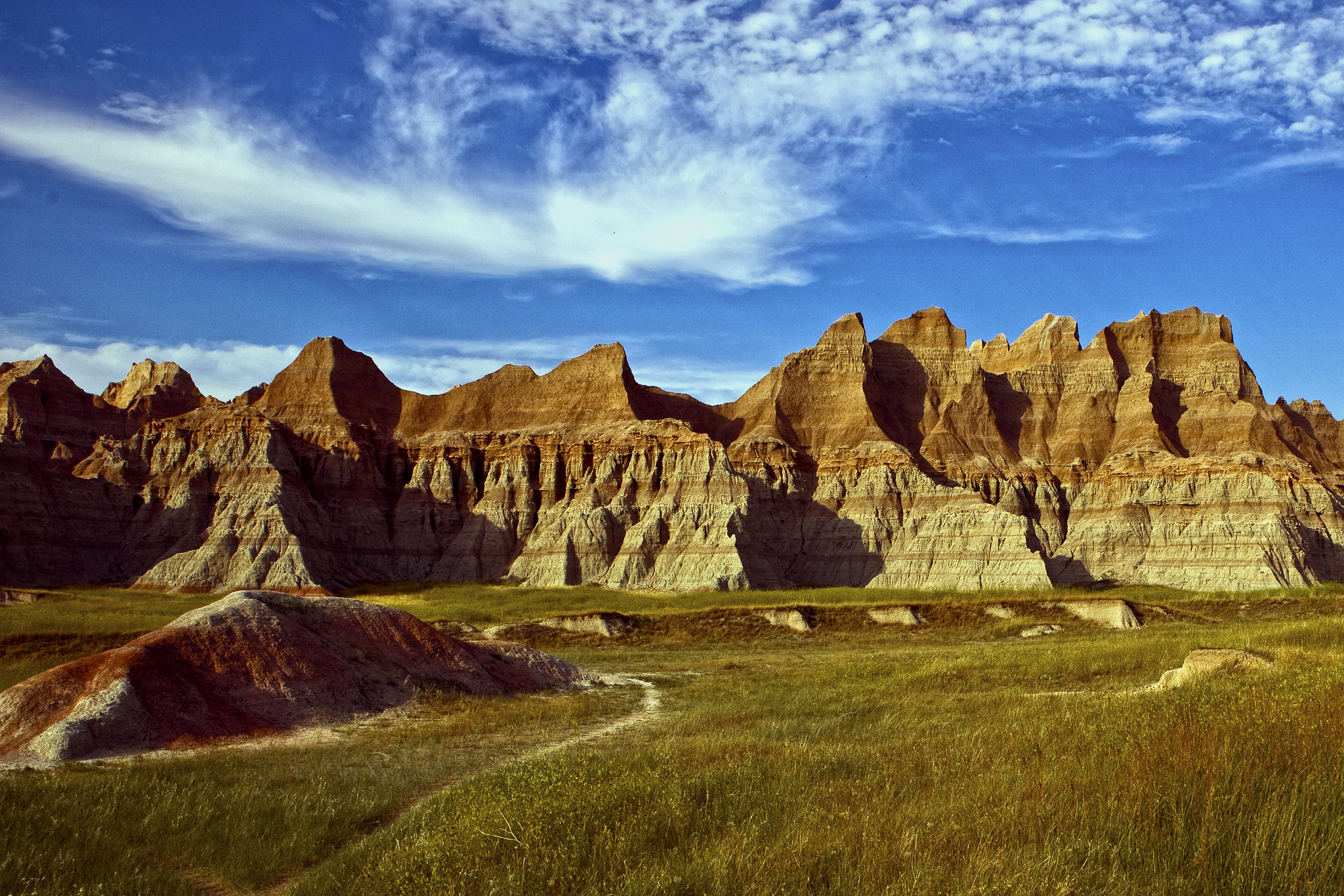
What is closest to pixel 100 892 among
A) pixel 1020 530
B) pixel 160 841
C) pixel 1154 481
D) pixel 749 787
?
pixel 160 841

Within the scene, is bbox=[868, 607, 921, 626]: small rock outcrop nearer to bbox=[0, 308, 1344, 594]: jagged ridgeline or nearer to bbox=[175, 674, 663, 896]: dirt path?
bbox=[0, 308, 1344, 594]: jagged ridgeline

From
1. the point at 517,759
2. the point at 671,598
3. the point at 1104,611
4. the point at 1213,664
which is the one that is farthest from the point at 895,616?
the point at 517,759

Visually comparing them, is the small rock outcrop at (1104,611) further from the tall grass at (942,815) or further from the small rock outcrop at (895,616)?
the tall grass at (942,815)

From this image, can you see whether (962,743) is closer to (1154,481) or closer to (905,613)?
(905,613)

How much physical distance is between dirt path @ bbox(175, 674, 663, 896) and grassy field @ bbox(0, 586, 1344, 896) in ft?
0.18

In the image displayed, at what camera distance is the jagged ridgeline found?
78.9 metres

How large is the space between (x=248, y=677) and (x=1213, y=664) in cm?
2013

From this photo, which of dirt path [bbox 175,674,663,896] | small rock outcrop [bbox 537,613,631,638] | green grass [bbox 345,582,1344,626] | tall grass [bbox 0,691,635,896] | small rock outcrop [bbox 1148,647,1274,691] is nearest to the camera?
tall grass [bbox 0,691,635,896]

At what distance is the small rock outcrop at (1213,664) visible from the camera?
1692cm

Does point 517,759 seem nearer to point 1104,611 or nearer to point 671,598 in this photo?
point 1104,611

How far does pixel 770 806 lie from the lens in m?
9.07

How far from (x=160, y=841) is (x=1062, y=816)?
903 centimetres

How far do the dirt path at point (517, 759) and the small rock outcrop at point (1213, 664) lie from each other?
1017 centimetres

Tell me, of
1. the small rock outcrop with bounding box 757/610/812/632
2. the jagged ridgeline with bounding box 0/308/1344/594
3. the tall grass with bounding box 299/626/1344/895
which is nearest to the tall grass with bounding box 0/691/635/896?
the tall grass with bounding box 299/626/1344/895
